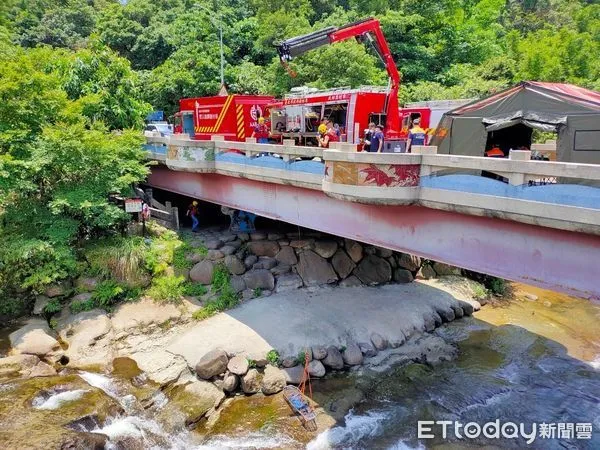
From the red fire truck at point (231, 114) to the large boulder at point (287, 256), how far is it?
489 cm

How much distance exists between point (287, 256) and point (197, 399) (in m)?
7.36

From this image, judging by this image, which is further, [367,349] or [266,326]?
[266,326]

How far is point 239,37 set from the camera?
1737 inches

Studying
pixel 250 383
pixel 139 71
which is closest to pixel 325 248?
pixel 250 383

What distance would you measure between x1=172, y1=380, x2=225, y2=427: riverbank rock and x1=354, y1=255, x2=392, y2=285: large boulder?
26.5ft

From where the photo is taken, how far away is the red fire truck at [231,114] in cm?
1856

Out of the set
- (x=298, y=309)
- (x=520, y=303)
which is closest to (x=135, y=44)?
(x=298, y=309)

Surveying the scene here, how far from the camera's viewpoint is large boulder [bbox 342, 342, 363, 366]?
47.6 ft

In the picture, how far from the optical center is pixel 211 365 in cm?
1342

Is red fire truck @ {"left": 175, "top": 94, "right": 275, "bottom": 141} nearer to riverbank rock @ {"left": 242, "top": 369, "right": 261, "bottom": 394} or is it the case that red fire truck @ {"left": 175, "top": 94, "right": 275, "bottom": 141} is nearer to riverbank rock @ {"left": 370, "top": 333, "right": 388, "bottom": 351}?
riverbank rock @ {"left": 370, "top": 333, "right": 388, "bottom": 351}

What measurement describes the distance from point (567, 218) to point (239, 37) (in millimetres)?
41699

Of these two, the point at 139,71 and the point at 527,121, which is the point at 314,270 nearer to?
the point at 527,121

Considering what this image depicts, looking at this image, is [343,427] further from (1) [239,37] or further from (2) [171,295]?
(1) [239,37]

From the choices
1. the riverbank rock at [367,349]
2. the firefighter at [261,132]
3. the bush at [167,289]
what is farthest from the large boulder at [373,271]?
the bush at [167,289]
